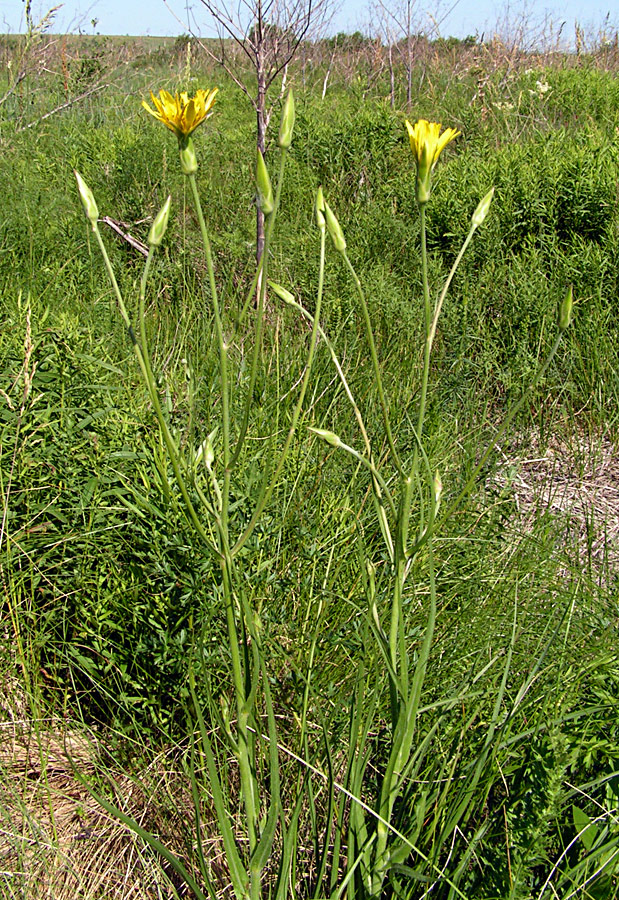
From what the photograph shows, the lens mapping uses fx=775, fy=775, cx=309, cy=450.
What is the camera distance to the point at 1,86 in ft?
20.7

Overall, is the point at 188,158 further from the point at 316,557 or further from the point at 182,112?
the point at 316,557

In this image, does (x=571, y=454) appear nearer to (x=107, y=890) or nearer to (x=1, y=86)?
(x=107, y=890)

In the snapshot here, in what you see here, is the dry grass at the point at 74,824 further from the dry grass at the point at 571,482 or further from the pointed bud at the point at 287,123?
the dry grass at the point at 571,482

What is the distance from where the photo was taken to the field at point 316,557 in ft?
3.42

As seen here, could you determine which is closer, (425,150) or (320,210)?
(425,150)

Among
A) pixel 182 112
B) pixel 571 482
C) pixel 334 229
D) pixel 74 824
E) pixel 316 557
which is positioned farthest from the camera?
pixel 571 482

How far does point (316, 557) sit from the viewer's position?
1.64 m

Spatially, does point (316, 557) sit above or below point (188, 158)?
below

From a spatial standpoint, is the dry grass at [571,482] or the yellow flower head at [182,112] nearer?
the yellow flower head at [182,112]

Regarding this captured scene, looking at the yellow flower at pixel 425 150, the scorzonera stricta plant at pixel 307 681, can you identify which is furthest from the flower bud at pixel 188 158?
the yellow flower at pixel 425 150

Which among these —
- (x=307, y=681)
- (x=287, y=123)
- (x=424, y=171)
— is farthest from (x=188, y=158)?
(x=307, y=681)

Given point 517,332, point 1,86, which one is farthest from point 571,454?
point 1,86

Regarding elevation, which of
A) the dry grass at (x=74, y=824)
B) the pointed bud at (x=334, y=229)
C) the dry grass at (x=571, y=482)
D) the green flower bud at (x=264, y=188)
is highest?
the green flower bud at (x=264, y=188)

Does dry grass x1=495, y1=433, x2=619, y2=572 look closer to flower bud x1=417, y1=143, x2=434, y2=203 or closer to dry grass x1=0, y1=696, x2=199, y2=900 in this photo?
dry grass x1=0, y1=696, x2=199, y2=900
